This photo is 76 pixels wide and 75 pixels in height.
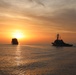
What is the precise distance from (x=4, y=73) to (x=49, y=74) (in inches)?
407

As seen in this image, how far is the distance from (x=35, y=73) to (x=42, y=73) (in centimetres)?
168

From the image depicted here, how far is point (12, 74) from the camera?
1645 inches

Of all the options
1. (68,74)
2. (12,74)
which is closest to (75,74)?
(68,74)

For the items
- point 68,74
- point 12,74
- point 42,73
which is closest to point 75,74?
point 68,74

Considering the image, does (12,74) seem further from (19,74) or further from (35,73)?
(35,73)

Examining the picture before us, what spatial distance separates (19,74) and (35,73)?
399cm

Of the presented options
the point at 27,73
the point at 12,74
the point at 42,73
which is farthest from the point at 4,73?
the point at 42,73

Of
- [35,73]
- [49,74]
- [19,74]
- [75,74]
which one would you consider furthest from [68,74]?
[19,74]

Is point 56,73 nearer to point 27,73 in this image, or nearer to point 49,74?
point 49,74

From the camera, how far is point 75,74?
43562mm

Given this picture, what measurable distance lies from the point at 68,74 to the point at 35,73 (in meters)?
7.74

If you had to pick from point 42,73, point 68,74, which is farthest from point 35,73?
point 68,74

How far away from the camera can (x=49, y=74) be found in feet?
141

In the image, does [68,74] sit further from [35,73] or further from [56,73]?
[35,73]
